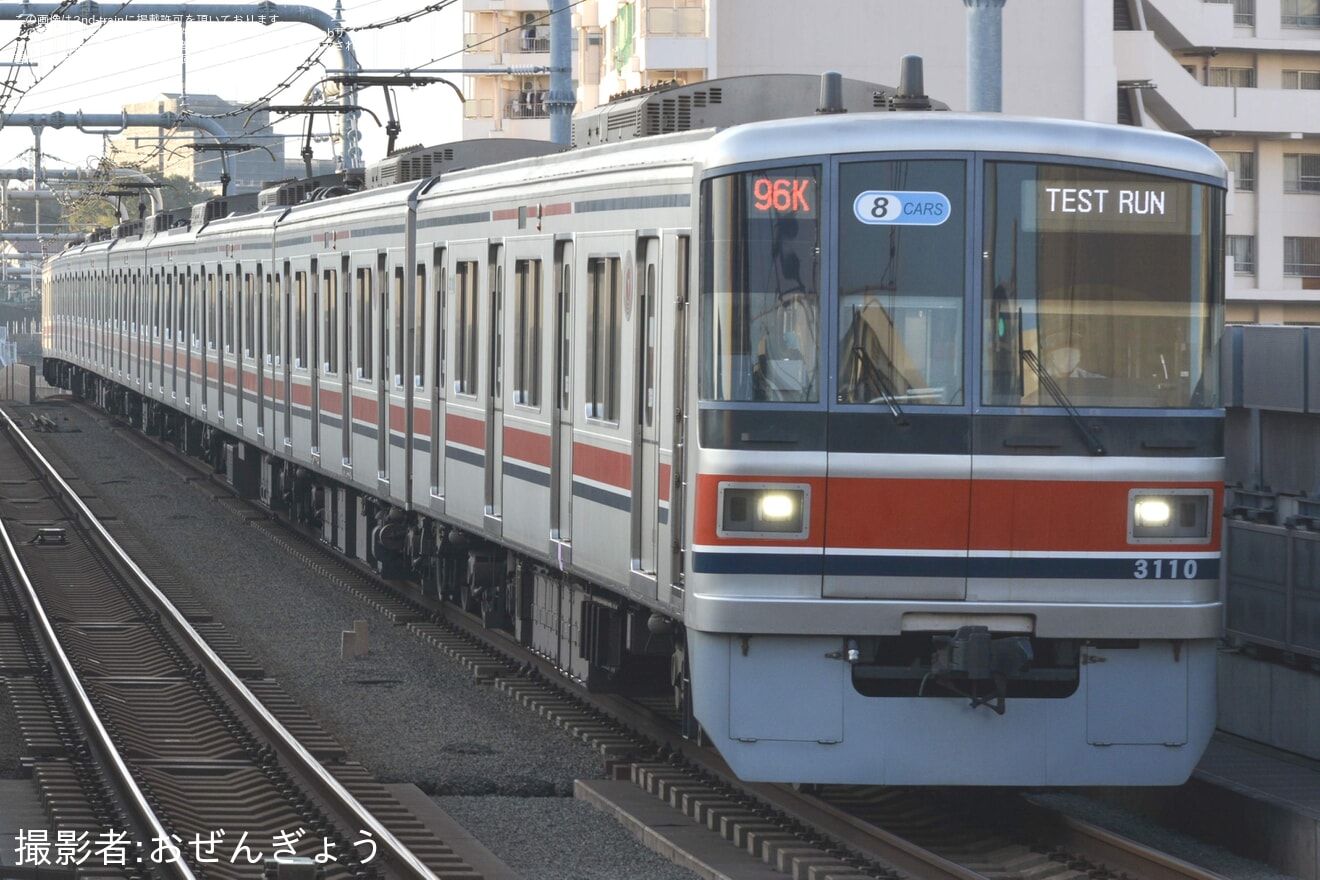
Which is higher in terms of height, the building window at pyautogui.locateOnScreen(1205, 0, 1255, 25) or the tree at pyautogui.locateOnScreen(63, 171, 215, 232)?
the building window at pyautogui.locateOnScreen(1205, 0, 1255, 25)

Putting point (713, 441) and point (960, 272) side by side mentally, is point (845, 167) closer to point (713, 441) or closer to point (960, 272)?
point (960, 272)

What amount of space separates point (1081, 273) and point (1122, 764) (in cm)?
178

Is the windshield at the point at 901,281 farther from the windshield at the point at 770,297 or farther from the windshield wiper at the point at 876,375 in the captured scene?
the windshield at the point at 770,297

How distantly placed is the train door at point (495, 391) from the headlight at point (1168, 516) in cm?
478

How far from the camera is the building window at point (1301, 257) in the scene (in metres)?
45.8

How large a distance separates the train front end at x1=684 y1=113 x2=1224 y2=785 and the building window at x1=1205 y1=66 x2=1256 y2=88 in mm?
39859

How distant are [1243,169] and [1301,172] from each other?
135 centimetres

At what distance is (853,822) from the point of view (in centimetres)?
813

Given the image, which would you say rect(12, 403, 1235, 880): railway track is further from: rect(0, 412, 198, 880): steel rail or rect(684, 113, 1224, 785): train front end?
rect(0, 412, 198, 880): steel rail

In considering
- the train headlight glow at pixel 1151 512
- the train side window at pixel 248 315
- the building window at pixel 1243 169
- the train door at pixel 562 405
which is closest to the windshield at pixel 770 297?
the train headlight glow at pixel 1151 512

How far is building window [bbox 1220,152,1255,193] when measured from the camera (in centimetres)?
4588

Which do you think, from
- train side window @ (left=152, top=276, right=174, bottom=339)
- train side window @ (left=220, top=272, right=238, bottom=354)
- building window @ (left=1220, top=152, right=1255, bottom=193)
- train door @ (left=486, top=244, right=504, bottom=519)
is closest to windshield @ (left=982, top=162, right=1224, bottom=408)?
train door @ (left=486, top=244, right=504, bottom=519)

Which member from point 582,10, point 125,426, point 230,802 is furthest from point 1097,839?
point 582,10

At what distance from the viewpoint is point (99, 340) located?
129 feet
